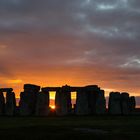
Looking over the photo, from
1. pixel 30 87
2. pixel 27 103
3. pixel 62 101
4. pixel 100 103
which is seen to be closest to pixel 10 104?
pixel 27 103

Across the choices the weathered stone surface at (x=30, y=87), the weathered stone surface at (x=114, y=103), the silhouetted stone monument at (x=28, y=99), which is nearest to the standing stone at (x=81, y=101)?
the weathered stone surface at (x=114, y=103)


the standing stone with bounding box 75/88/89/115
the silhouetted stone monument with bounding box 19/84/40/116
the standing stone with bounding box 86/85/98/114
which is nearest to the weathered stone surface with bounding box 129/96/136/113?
the standing stone with bounding box 86/85/98/114

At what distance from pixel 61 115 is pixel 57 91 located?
2477 mm

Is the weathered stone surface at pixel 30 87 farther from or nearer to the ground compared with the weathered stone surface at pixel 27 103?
farther from the ground

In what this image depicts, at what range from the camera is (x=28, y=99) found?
40750mm

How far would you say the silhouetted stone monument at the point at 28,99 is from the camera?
40.6 metres

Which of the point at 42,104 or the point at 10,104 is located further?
the point at 10,104

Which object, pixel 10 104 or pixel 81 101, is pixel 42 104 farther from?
pixel 81 101

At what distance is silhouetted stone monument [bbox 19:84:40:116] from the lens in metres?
40.6

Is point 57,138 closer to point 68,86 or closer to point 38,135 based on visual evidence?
point 38,135

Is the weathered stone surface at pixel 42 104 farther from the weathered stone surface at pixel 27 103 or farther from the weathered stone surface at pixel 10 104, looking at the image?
the weathered stone surface at pixel 10 104

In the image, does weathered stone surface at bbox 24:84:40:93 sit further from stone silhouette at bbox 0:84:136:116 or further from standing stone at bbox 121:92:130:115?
standing stone at bbox 121:92:130:115

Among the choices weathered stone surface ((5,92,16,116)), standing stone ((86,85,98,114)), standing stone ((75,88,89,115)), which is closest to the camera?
standing stone ((75,88,89,115))

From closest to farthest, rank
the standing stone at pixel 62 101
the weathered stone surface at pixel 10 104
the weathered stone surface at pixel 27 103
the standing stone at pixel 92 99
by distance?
the standing stone at pixel 62 101 < the standing stone at pixel 92 99 < the weathered stone surface at pixel 27 103 < the weathered stone surface at pixel 10 104
